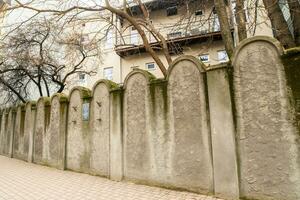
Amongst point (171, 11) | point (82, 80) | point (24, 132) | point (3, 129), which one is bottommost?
point (24, 132)

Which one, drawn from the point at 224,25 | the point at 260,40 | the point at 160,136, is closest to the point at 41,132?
the point at 160,136

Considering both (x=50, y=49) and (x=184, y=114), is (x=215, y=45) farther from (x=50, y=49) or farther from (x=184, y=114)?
(x=184, y=114)

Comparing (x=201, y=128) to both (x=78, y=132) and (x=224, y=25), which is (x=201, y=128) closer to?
(x=224, y=25)

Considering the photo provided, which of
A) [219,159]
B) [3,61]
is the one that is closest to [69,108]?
[219,159]

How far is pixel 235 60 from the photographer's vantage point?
16.5 ft

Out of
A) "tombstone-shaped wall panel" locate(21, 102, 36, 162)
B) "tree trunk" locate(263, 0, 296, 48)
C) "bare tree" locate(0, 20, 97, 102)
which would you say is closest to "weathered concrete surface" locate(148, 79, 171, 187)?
"tree trunk" locate(263, 0, 296, 48)

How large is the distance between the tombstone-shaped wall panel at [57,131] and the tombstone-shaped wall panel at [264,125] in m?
6.01

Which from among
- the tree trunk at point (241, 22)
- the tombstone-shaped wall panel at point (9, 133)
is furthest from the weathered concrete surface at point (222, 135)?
the tombstone-shaped wall panel at point (9, 133)

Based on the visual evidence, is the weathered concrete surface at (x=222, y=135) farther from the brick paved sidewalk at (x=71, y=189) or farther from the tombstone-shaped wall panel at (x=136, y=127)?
the tombstone-shaped wall panel at (x=136, y=127)

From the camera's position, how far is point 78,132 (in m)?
8.03

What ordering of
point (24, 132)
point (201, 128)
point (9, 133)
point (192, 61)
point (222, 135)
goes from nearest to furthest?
point (222, 135)
point (201, 128)
point (192, 61)
point (24, 132)
point (9, 133)

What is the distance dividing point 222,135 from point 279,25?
3.66 m

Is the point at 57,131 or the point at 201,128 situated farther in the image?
the point at 57,131

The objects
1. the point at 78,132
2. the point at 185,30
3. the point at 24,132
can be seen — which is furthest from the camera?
the point at 24,132
